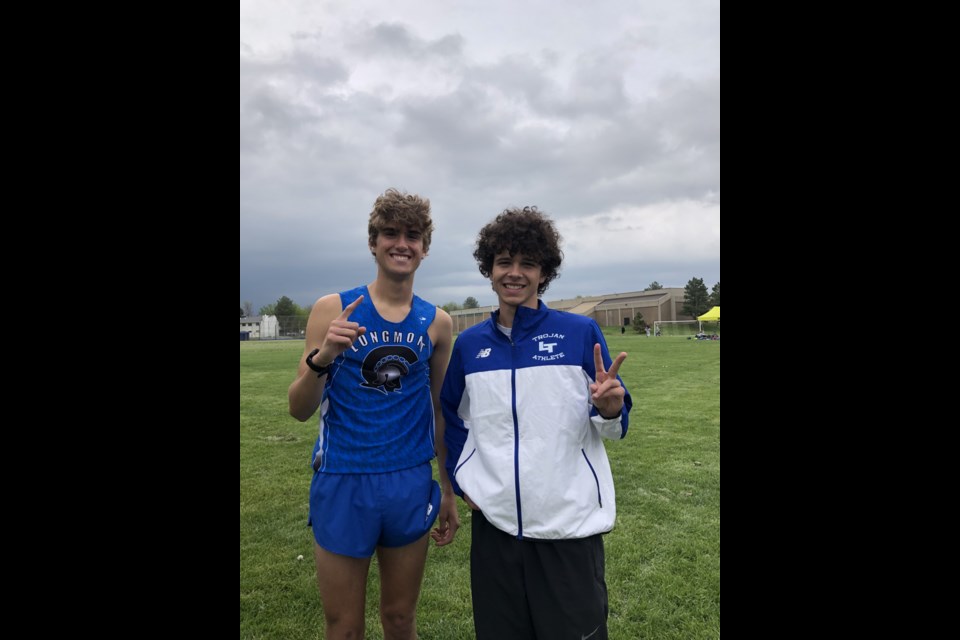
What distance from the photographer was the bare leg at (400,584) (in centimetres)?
270

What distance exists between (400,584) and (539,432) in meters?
1.14

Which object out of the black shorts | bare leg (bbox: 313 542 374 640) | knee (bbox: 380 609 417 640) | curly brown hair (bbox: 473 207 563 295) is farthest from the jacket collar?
knee (bbox: 380 609 417 640)

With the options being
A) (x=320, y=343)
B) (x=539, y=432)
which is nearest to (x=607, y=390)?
(x=539, y=432)

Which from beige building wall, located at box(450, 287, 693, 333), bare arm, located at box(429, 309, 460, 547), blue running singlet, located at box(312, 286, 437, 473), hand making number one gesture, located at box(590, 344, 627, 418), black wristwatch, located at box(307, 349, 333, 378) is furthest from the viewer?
beige building wall, located at box(450, 287, 693, 333)

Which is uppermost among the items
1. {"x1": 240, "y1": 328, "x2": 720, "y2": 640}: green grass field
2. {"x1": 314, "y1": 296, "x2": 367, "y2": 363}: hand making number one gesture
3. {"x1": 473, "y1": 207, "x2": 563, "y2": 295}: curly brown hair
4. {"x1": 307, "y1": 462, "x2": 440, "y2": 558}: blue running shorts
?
{"x1": 473, "y1": 207, "x2": 563, "y2": 295}: curly brown hair

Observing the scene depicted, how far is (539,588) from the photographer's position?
91.5 inches

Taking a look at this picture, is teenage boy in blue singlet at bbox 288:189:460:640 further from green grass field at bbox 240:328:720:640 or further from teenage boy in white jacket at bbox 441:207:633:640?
green grass field at bbox 240:328:720:640

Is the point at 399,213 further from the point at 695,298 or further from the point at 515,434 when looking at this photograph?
the point at 695,298

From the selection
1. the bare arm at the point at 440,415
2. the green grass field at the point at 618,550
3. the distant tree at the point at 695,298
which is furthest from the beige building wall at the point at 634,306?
the bare arm at the point at 440,415

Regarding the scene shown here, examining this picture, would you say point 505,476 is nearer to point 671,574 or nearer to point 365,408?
point 365,408

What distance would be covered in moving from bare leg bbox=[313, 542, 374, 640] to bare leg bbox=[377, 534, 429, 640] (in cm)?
15

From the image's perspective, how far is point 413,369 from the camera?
9.16 ft

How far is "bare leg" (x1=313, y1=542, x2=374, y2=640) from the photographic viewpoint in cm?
258
